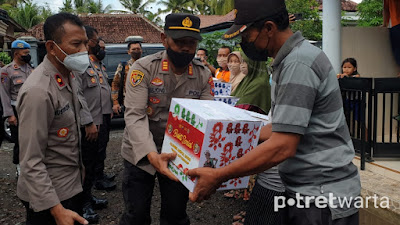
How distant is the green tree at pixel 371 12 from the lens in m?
14.0

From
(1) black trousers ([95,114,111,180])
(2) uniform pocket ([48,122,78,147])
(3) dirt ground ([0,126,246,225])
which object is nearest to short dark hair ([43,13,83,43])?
(2) uniform pocket ([48,122,78,147])

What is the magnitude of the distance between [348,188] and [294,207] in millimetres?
270

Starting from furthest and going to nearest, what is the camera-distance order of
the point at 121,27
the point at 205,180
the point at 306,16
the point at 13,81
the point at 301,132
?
1. the point at 121,27
2. the point at 306,16
3. the point at 13,81
4. the point at 205,180
5. the point at 301,132

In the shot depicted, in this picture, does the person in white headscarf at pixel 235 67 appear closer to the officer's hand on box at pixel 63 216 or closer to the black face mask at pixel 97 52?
the black face mask at pixel 97 52

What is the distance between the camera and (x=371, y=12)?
1441 cm

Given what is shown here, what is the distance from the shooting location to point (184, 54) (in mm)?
2703

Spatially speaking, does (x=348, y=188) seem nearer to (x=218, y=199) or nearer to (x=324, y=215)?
(x=324, y=215)

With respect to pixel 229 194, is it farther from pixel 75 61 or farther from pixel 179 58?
pixel 75 61

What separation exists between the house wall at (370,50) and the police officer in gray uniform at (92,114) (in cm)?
395

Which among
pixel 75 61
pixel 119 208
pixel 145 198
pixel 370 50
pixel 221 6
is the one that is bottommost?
pixel 119 208

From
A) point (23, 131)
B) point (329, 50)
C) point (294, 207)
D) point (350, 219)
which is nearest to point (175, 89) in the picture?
point (23, 131)

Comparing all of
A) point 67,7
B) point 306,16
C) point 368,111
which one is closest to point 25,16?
point 67,7

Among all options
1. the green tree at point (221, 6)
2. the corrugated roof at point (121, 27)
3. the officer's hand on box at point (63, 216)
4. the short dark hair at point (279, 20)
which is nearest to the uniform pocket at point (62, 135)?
the officer's hand on box at point (63, 216)

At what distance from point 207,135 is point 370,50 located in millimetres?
5460
